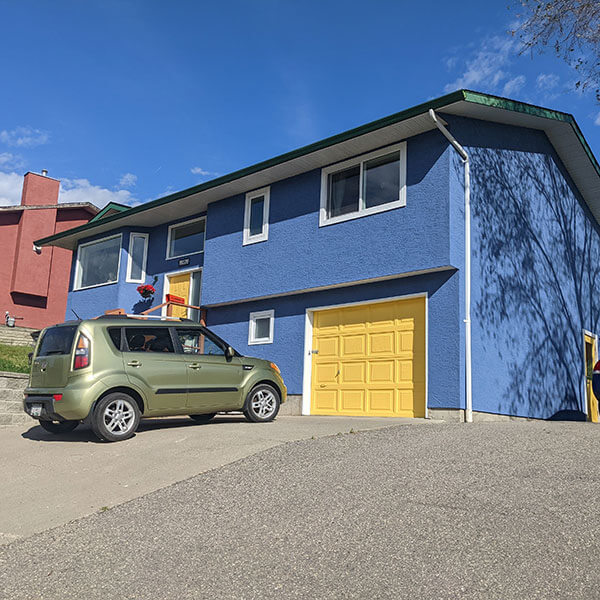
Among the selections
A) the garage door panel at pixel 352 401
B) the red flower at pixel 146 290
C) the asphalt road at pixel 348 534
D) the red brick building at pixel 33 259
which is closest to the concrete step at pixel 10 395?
the garage door panel at pixel 352 401

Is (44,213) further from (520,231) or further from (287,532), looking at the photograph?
(287,532)

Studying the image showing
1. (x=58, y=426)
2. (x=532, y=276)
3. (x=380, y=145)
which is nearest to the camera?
(x=58, y=426)

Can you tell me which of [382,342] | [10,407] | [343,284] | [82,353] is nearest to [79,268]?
[10,407]

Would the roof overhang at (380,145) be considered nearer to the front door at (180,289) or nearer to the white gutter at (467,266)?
the white gutter at (467,266)

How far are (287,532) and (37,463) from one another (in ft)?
14.0

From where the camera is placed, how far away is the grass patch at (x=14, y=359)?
51.5 ft

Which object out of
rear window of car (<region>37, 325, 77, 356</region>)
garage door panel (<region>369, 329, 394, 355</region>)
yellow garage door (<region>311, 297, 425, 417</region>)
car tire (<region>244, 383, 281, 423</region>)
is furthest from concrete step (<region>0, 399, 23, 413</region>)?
garage door panel (<region>369, 329, 394, 355</region>)

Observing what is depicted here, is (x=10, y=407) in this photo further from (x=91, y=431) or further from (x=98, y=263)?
(x=98, y=263)

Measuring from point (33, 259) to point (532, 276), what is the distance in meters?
21.3

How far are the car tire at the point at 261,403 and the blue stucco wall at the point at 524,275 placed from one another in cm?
348

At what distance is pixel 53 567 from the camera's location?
16.2ft

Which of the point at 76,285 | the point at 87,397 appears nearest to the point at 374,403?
the point at 87,397

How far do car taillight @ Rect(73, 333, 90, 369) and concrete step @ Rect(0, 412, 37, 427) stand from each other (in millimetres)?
3179

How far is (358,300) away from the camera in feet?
43.7
